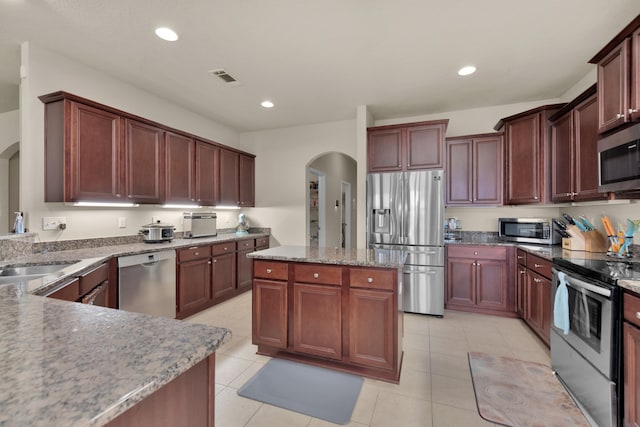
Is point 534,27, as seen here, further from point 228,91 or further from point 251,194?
point 251,194

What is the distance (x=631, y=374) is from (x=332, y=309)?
1704 mm

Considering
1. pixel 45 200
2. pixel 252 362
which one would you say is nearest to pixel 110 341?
pixel 252 362

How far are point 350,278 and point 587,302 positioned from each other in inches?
59.7

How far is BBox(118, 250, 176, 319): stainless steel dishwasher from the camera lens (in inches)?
106

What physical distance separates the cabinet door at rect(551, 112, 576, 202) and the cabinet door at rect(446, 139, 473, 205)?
0.86 m

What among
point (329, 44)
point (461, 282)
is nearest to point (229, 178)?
point (329, 44)

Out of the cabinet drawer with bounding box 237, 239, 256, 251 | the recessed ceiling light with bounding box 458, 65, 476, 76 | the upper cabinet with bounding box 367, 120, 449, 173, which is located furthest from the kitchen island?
the recessed ceiling light with bounding box 458, 65, 476, 76

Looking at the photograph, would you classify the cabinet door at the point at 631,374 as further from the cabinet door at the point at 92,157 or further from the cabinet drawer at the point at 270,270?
the cabinet door at the point at 92,157

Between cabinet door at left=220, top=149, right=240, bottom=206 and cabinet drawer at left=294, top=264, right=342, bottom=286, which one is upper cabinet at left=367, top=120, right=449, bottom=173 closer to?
cabinet drawer at left=294, top=264, right=342, bottom=286

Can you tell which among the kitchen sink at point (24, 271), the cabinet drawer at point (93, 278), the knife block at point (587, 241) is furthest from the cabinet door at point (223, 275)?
the knife block at point (587, 241)

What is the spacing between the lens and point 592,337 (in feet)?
5.76

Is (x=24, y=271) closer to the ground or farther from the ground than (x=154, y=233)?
closer to the ground

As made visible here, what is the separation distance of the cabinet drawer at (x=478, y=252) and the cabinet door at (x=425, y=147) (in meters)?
1.03

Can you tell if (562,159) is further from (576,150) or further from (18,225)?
(18,225)
